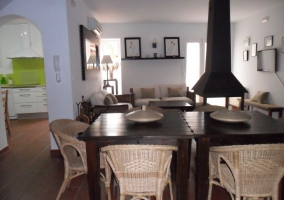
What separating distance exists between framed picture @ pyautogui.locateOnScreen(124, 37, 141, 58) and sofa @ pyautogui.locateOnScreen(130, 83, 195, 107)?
1027 mm

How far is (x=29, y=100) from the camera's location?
5496mm

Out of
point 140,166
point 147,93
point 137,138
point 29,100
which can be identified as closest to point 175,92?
point 147,93

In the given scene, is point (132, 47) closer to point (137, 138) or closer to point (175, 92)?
point (175, 92)

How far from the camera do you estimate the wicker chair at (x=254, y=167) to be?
136 centimetres

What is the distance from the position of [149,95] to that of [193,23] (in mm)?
2629

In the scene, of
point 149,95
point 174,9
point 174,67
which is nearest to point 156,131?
point 174,9

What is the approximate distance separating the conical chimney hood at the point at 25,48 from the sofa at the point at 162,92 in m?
2.81

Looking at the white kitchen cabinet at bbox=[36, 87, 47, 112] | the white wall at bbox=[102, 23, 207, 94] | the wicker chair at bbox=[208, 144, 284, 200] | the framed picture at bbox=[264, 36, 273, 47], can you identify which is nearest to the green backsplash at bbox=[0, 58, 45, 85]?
the white kitchen cabinet at bbox=[36, 87, 47, 112]

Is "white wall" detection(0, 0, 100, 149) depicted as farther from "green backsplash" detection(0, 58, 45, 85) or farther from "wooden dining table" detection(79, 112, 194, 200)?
"green backsplash" detection(0, 58, 45, 85)

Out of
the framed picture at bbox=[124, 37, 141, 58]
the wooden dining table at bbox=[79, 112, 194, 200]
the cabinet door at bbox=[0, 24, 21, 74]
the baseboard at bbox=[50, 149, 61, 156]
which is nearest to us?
the wooden dining table at bbox=[79, 112, 194, 200]

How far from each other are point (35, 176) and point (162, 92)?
421cm

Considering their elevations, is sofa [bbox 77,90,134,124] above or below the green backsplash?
below

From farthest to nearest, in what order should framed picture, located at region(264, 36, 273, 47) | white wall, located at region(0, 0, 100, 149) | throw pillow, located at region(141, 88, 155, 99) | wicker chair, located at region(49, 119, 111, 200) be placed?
throw pillow, located at region(141, 88, 155, 99)
framed picture, located at region(264, 36, 273, 47)
white wall, located at region(0, 0, 100, 149)
wicker chair, located at region(49, 119, 111, 200)

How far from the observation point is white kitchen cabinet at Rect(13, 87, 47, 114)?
545 centimetres
